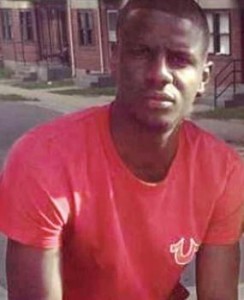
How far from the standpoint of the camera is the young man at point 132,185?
2.05 m

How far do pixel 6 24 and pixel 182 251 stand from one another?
31.1 meters

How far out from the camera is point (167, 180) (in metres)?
2.19

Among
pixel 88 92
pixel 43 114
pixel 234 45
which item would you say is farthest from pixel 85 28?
pixel 43 114

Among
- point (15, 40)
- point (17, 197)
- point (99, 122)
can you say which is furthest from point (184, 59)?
point (15, 40)

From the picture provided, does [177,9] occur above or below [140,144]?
above

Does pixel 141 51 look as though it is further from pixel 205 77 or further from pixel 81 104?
pixel 81 104

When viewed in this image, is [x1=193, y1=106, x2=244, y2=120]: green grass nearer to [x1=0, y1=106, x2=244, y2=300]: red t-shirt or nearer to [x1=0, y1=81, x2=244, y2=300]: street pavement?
[x1=0, y1=81, x2=244, y2=300]: street pavement

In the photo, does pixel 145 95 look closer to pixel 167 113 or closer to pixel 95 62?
pixel 167 113

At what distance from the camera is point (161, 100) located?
Result: 2.05 metres

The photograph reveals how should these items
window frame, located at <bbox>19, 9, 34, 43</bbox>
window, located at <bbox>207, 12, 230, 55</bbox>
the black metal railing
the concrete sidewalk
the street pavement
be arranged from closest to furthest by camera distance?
the concrete sidewalk → the street pavement → the black metal railing → window, located at <bbox>207, 12, 230, 55</bbox> → window frame, located at <bbox>19, 9, 34, 43</bbox>

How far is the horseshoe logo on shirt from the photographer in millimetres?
2203

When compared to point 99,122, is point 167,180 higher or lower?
lower

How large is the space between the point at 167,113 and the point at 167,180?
0.19m

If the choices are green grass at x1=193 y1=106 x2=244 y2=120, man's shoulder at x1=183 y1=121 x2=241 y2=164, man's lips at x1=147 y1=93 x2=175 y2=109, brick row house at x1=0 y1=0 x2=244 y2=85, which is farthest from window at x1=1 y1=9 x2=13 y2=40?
man's lips at x1=147 y1=93 x2=175 y2=109
